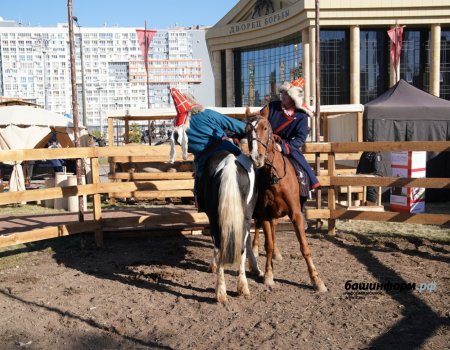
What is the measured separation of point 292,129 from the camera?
5.54 m

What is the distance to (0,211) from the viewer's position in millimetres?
10945

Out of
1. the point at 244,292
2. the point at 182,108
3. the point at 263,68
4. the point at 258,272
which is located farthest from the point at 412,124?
the point at 263,68

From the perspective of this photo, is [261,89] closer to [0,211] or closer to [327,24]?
[327,24]

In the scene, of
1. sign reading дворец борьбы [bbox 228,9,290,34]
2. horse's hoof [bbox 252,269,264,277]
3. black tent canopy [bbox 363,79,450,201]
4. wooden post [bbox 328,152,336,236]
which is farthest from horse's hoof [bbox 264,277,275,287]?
sign reading дворец борьбы [bbox 228,9,290,34]

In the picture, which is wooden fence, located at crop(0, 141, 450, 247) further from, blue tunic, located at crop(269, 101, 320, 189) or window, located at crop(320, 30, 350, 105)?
window, located at crop(320, 30, 350, 105)

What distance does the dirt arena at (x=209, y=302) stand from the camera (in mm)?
3844

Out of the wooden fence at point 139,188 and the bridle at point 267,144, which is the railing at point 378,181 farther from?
the bridle at point 267,144

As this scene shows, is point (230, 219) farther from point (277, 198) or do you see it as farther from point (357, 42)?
point (357, 42)

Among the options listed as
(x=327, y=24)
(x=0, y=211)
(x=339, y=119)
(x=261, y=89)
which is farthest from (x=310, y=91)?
(x=0, y=211)

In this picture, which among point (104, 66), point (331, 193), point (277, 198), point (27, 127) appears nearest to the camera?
point (277, 198)

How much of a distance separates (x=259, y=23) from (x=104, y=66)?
379 feet

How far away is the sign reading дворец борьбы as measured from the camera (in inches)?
1453

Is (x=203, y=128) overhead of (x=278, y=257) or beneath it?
overhead

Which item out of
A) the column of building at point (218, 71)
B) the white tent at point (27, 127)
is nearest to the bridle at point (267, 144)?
the white tent at point (27, 127)
